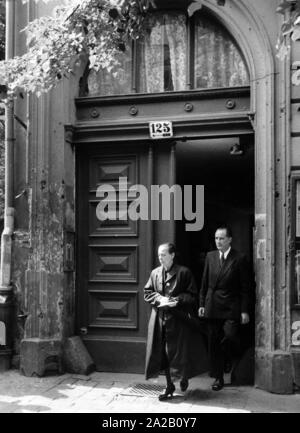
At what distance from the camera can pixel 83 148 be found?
7934 millimetres

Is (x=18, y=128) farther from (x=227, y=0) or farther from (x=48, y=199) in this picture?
(x=227, y=0)

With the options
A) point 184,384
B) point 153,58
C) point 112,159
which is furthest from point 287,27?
point 184,384

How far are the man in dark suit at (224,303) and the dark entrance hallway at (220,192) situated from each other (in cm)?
48

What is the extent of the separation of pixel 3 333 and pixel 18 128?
2.75 meters

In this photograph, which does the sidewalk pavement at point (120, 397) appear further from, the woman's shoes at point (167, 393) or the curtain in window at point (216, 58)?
the curtain in window at point (216, 58)

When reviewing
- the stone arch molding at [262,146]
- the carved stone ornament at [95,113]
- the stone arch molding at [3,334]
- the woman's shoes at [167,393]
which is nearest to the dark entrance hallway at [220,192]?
the stone arch molding at [262,146]

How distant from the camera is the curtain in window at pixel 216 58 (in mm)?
7465

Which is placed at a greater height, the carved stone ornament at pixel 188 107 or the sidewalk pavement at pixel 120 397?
the carved stone ornament at pixel 188 107

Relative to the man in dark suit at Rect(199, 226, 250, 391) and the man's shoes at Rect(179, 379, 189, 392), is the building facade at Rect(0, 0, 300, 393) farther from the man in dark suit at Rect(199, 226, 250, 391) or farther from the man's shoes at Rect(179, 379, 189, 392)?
the man's shoes at Rect(179, 379, 189, 392)

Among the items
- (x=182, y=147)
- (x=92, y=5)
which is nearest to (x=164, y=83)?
(x=182, y=147)

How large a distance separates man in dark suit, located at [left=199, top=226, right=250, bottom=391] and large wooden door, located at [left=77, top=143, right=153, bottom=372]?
40.8 inches

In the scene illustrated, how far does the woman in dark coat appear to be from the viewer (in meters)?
6.38

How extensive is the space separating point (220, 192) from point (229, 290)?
Result: 6.12 meters

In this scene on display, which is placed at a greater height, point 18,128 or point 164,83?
point 164,83
